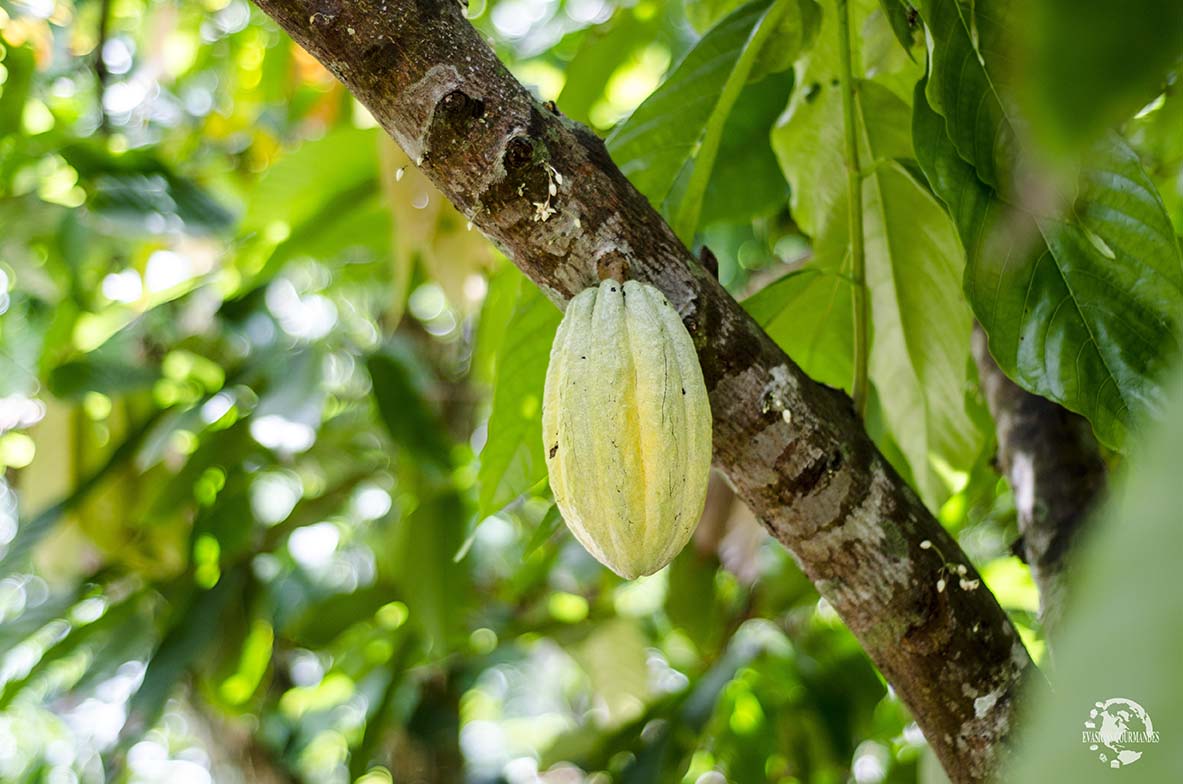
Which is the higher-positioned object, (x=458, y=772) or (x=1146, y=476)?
(x=1146, y=476)

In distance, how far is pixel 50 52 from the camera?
7.82 ft

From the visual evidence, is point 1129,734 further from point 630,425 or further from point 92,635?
point 92,635

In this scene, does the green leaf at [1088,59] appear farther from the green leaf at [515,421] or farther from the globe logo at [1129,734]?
the green leaf at [515,421]

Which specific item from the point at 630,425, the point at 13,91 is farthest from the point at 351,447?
the point at 630,425

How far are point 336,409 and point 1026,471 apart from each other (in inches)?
77.6

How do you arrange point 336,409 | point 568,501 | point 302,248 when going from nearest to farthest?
point 568,501
point 302,248
point 336,409

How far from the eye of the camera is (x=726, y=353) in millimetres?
815

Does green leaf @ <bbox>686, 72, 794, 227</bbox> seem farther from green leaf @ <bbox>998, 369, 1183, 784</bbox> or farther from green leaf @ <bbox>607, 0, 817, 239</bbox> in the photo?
green leaf @ <bbox>998, 369, 1183, 784</bbox>

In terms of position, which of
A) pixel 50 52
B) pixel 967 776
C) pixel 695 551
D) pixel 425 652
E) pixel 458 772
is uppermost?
pixel 967 776

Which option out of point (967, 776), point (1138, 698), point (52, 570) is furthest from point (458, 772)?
point (1138, 698)

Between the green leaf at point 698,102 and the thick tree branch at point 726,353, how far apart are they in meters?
0.18

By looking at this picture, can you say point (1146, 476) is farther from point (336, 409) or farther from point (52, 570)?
point (336, 409)

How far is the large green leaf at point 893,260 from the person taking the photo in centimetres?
110

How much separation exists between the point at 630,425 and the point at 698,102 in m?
0.44
